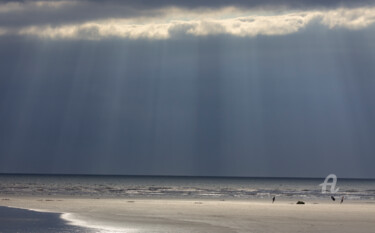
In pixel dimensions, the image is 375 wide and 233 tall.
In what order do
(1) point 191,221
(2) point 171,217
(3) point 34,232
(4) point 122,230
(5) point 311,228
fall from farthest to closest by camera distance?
(2) point 171,217
(1) point 191,221
(5) point 311,228
(4) point 122,230
(3) point 34,232

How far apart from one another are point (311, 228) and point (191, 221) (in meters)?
8.18

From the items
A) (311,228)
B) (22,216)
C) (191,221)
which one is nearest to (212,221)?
(191,221)

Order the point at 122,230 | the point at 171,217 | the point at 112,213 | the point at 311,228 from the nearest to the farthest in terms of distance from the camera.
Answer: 1. the point at 122,230
2. the point at 311,228
3. the point at 171,217
4. the point at 112,213

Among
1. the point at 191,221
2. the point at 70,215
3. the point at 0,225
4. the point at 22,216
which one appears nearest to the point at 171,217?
the point at 191,221

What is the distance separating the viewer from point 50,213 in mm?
46062

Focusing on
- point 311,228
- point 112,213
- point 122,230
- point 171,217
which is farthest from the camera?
point 112,213

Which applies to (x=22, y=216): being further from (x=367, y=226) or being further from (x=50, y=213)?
(x=367, y=226)

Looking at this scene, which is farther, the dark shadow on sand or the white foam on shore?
the white foam on shore

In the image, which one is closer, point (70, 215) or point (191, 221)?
point (191, 221)

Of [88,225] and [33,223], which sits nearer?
[88,225]

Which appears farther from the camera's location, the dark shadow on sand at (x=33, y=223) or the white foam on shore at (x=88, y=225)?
the white foam on shore at (x=88, y=225)

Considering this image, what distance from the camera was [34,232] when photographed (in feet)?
104

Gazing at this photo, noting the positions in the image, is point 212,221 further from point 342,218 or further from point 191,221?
point 342,218

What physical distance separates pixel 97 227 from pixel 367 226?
53.5 ft
